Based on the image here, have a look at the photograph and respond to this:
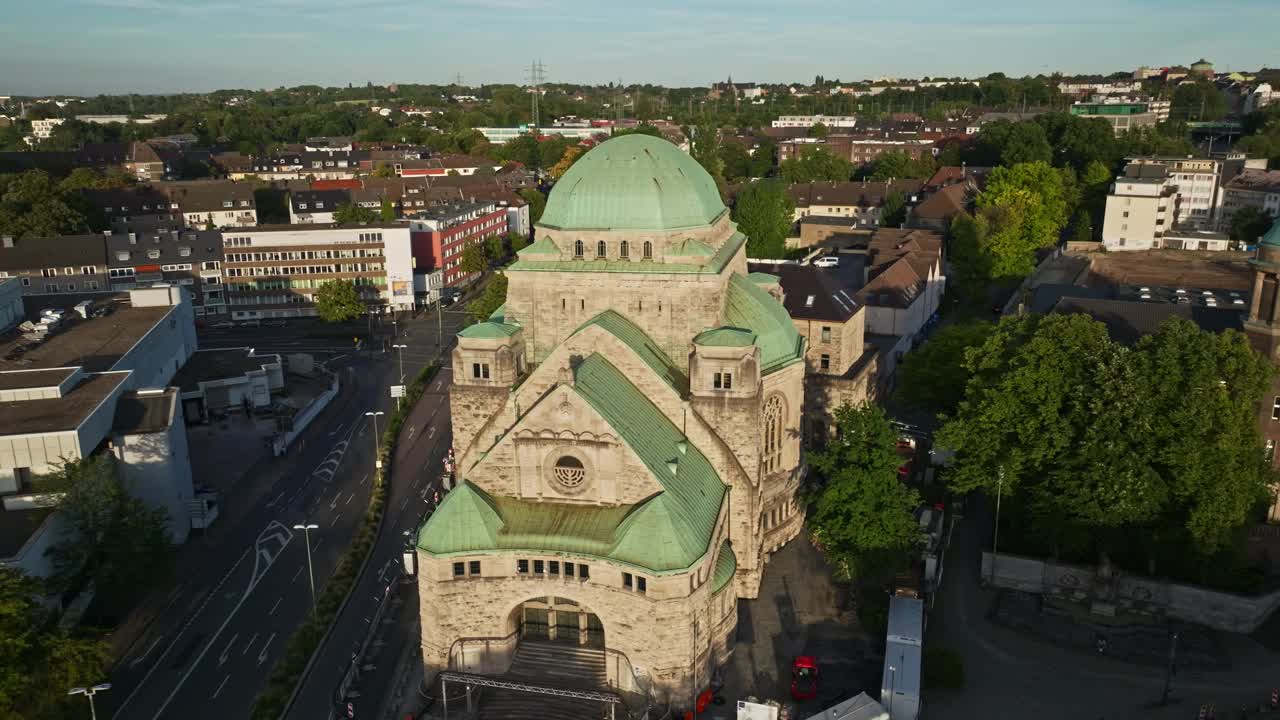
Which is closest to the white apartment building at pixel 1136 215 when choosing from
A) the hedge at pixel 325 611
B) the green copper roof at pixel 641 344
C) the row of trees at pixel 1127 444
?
the row of trees at pixel 1127 444

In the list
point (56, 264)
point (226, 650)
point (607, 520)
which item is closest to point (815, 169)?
point (56, 264)

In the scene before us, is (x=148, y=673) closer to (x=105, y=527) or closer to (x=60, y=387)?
(x=105, y=527)

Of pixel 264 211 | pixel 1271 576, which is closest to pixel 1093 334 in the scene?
pixel 1271 576

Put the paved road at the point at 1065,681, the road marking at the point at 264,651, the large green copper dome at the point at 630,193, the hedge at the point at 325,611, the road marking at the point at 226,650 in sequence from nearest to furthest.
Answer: the paved road at the point at 1065,681
the hedge at the point at 325,611
the road marking at the point at 264,651
the road marking at the point at 226,650
the large green copper dome at the point at 630,193

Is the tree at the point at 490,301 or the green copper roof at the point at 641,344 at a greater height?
the green copper roof at the point at 641,344

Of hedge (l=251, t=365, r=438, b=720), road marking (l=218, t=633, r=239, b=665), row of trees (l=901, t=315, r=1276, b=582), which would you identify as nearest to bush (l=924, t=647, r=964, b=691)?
row of trees (l=901, t=315, r=1276, b=582)

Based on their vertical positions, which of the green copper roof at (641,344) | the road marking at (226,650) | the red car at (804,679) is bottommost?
the road marking at (226,650)

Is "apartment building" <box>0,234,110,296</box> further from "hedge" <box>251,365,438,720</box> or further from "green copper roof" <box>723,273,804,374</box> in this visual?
"green copper roof" <box>723,273,804,374</box>

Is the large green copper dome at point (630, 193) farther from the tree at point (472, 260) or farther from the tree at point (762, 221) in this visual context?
the tree at point (472, 260)
